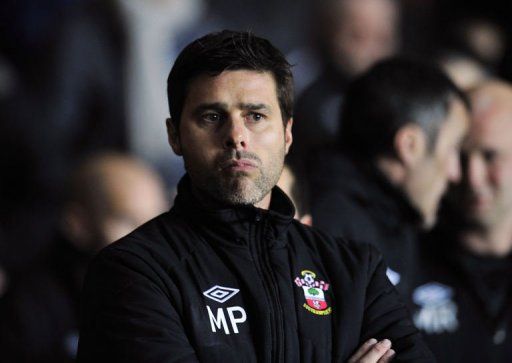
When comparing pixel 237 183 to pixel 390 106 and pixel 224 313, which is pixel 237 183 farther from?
pixel 390 106

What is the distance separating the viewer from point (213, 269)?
96.0 inches

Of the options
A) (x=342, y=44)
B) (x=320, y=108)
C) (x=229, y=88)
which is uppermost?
(x=342, y=44)

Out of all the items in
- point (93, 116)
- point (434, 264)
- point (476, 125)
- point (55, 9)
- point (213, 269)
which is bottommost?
point (434, 264)

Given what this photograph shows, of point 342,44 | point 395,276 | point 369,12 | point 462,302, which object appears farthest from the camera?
point 369,12

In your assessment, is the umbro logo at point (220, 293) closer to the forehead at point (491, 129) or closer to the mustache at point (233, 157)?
the mustache at point (233, 157)

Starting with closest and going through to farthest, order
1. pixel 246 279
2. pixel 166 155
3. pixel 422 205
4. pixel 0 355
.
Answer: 1. pixel 246 279
2. pixel 422 205
3. pixel 0 355
4. pixel 166 155

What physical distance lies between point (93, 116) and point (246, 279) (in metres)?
3.76

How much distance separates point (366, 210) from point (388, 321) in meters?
0.98

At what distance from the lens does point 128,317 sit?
90.3 inches

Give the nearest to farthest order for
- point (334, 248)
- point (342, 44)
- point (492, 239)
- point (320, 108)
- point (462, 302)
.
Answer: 1. point (334, 248)
2. point (462, 302)
3. point (492, 239)
4. point (320, 108)
5. point (342, 44)

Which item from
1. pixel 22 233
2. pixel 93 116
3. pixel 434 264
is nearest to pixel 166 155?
pixel 93 116

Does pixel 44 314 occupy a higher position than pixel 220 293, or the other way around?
pixel 220 293

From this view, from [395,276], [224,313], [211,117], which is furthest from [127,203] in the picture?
[224,313]

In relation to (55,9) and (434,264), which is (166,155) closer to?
(55,9)
